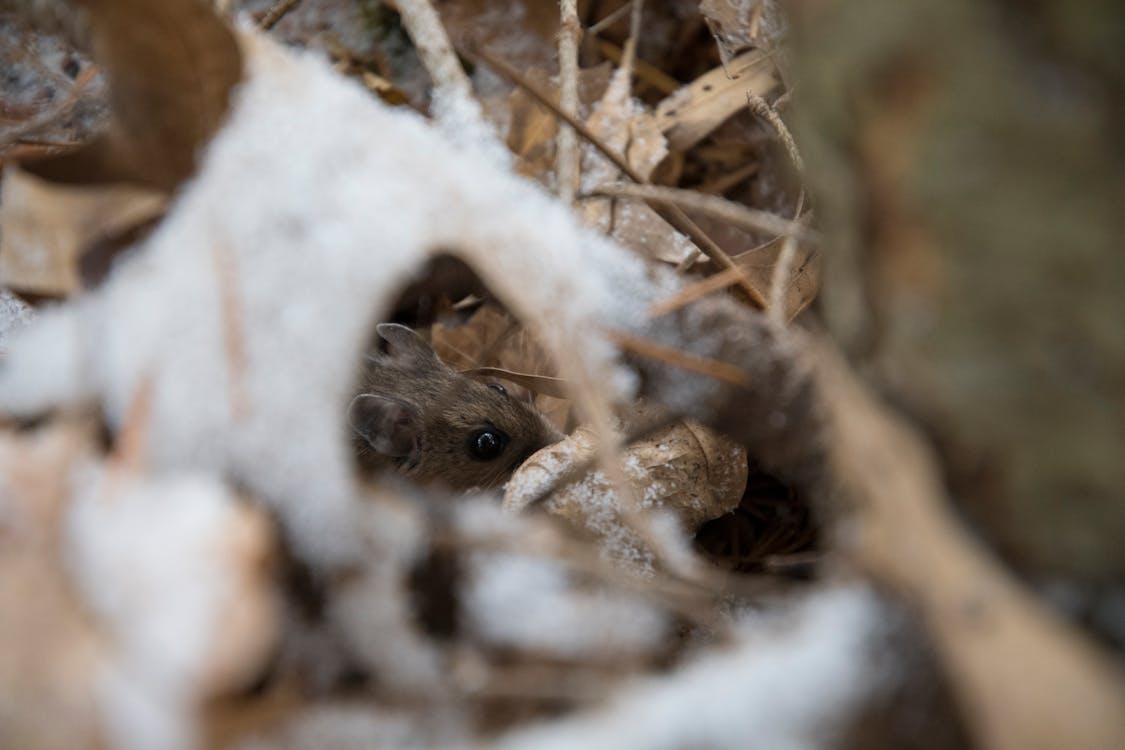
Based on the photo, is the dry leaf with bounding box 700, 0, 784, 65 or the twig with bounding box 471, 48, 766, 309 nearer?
the twig with bounding box 471, 48, 766, 309

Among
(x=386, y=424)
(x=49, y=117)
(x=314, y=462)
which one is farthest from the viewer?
(x=386, y=424)

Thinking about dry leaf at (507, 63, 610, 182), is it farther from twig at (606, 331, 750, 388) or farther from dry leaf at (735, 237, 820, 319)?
twig at (606, 331, 750, 388)

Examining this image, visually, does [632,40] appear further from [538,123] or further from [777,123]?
[777,123]

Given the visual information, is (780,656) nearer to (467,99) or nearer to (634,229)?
(467,99)

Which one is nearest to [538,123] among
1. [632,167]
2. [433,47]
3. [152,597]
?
[632,167]

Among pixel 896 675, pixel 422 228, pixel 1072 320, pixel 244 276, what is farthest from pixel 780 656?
pixel 244 276

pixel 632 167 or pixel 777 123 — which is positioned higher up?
pixel 777 123

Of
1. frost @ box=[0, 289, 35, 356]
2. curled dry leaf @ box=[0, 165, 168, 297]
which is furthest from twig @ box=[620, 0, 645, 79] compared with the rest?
curled dry leaf @ box=[0, 165, 168, 297]
